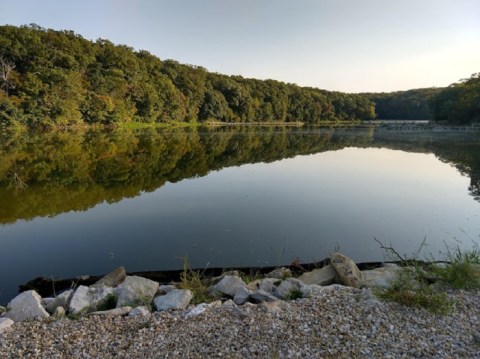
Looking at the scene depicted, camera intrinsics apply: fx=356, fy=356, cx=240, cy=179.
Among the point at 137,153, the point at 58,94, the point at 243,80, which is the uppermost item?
the point at 243,80

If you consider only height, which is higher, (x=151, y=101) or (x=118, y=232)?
(x=151, y=101)

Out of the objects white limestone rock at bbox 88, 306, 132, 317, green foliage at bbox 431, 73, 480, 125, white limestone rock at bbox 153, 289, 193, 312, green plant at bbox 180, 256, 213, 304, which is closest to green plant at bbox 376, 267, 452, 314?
green plant at bbox 180, 256, 213, 304

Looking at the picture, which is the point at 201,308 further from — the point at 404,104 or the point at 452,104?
the point at 404,104

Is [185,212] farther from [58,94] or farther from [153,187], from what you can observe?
[58,94]

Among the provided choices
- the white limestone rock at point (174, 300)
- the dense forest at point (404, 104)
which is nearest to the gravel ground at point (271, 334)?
the white limestone rock at point (174, 300)

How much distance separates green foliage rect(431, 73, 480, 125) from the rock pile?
74.0 m

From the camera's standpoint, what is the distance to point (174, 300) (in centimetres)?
538

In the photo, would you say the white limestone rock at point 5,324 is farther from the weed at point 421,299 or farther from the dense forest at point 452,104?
the dense forest at point 452,104

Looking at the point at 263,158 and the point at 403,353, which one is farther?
the point at 263,158

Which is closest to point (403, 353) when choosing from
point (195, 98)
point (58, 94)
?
point (58, 94)

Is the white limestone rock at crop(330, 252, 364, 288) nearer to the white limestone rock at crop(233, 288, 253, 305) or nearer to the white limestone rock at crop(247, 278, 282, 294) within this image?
the white limestone rock at crop(247, 278, 282, 294)

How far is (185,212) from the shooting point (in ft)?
37.4

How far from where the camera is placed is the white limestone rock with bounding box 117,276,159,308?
5.55 metres

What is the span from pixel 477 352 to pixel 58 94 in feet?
178
